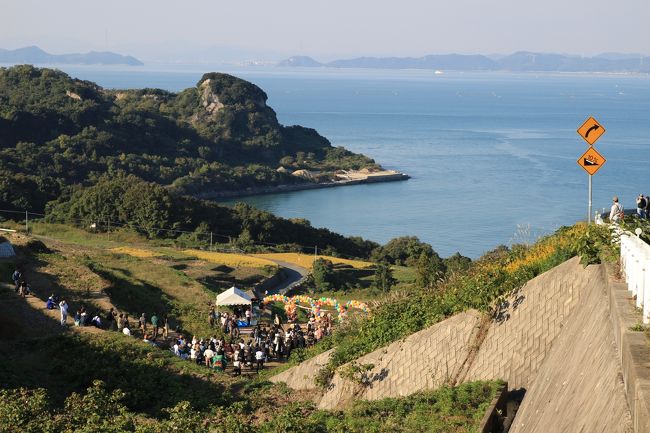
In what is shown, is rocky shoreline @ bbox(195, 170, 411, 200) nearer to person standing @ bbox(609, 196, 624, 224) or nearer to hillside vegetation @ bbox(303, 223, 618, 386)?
hillside vegetation @ bbox(303, 223, 618, 386)

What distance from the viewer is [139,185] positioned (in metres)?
52.5

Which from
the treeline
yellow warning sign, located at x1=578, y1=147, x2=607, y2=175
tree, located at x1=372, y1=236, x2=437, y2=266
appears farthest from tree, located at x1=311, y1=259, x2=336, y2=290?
yellow warning sign, located at x1=578, y1=147, x2=607, y2=175

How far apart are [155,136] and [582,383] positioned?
10771 centimetres

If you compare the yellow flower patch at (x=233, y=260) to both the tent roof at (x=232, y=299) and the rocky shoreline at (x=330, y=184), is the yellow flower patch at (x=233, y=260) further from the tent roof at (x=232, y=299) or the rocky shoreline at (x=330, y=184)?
the rocky shoreline at (x=330, y=184)

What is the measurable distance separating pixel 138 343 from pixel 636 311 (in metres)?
10.0

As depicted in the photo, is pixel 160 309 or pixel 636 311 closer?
pixel 636 311

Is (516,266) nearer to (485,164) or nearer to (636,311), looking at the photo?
(636,311)

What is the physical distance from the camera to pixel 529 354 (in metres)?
11.7

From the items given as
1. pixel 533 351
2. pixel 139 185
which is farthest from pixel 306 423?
pixel 139 185

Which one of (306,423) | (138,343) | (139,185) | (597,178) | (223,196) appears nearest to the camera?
(306,423)

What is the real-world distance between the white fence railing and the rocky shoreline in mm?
86921

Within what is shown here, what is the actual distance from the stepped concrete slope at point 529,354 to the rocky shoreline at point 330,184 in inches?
3295

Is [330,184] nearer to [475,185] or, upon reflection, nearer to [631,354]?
[475,185]

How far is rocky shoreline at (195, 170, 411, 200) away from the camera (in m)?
98.1
